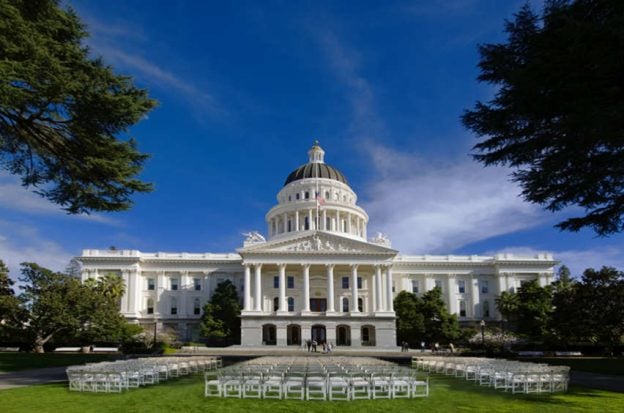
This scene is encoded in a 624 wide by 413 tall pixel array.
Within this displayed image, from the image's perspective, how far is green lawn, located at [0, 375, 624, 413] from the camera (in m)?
13.8

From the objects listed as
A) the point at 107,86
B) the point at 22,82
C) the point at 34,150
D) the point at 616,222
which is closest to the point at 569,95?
the point at 616,222

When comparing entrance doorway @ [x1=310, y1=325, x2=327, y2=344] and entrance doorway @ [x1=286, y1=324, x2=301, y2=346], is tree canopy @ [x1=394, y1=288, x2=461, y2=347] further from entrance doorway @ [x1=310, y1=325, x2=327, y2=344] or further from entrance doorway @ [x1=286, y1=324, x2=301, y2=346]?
entrance doorway @ [x1=286, y1=324, x2=301, y2=346]

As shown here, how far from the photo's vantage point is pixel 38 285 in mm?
53750

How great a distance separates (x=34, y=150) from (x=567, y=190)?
1893 centimetres

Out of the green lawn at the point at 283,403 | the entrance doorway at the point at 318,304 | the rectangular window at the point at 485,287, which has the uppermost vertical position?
the rectangular window at the point at 485,287

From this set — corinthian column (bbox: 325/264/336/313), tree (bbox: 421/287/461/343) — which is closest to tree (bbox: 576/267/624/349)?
tree (bbox: 421/287/461/343)

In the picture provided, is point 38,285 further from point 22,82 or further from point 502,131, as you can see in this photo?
point 502,131

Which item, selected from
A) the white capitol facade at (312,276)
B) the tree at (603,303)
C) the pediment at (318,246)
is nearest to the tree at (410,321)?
the white capitol facade at (312,276)

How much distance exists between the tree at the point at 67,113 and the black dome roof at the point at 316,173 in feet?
232

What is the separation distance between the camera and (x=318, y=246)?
7025cm

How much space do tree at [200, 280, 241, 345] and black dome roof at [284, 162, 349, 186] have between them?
2717cm

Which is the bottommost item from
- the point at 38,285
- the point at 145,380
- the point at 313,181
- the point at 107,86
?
the point at 145,380

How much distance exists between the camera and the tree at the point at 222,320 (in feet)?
220

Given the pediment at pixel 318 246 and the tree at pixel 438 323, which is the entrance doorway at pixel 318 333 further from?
the tree at pixel 438 323
